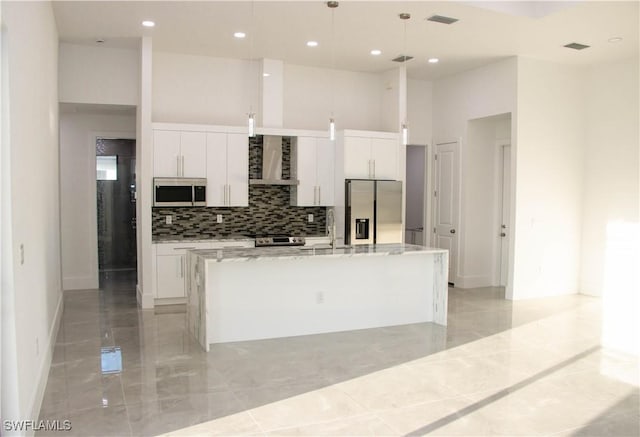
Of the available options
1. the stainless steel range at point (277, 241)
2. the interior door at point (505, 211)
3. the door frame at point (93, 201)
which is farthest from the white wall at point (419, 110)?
the door frame at point (93, 201)

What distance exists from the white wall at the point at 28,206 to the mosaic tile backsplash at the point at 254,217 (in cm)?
248

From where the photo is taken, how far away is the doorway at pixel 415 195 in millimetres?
9984

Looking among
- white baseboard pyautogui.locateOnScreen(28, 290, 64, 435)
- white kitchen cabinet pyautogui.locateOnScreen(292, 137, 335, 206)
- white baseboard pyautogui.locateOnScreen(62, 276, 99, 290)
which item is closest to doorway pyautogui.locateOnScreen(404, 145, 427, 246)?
white kitchen cabinet pyautogui.locateOnScreen(292, 137, 335, 206)

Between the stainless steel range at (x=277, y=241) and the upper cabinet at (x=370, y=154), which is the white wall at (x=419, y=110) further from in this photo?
the stainless steel range at (x=277, y=241)

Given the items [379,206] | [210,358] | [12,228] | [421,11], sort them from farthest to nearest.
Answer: [379,206], [421,11], [210,358], [12,228]

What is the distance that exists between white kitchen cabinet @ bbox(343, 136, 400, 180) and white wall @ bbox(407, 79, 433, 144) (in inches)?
40.3

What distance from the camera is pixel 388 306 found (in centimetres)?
606

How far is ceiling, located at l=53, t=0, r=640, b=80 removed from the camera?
18.6 feet

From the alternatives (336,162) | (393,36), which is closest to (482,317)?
(336,162)

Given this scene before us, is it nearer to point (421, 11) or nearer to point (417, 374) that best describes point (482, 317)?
point (417, 374)

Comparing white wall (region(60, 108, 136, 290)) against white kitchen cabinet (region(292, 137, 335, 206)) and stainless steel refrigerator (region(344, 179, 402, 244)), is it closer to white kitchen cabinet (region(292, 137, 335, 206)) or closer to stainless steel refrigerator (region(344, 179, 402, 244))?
white kitchen cabinet (region(292, 137, 335, 206))

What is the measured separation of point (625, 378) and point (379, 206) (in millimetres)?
3943

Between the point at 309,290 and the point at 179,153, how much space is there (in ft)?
8.96

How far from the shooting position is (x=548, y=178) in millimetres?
7816
